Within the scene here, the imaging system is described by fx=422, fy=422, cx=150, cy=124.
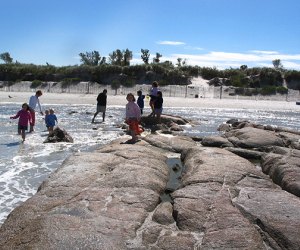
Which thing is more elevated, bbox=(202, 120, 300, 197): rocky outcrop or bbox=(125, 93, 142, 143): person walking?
bbox=(125, 93, 142, 143): person walking

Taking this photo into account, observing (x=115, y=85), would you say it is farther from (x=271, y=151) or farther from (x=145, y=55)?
(x=271, y=151)

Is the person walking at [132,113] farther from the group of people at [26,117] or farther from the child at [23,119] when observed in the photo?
the child at [23,119]

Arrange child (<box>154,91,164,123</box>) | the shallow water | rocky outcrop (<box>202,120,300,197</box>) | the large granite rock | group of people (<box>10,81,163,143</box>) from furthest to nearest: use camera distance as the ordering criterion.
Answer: child (<box>154,91,164,123</box>)
group of people (<box>10,81,163,143</box>)
the shallow water
rocky outcrop (<box>202,120,300,197</box>)
the large granite rock

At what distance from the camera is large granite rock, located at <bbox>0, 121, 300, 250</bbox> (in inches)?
195

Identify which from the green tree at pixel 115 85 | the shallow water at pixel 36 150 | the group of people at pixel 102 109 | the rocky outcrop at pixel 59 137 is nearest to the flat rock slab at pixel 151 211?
the shallow water at pixel 36 150

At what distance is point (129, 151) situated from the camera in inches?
379

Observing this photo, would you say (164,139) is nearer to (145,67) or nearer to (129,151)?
(129,151)

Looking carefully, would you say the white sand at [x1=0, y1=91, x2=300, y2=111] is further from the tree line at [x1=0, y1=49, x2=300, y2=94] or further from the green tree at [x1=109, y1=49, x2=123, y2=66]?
the green tree at [x1=109, y1=49, x2=123, y2=66]

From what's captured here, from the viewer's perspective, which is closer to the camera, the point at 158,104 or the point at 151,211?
the point at 151,211

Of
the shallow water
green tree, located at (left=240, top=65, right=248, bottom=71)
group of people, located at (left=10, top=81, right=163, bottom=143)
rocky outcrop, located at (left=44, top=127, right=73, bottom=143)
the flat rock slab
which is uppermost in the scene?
green tree, located at (left=240, top=65, right=248, bottom=71)

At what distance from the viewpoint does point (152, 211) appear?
607cm

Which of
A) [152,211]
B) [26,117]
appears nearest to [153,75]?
[26,117]

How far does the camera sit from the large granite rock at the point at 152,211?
195 inches

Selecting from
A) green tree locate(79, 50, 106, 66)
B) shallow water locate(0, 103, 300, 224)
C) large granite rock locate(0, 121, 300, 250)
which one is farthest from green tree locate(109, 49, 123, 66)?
large granite rock locate(0, 121, 300, 250)
